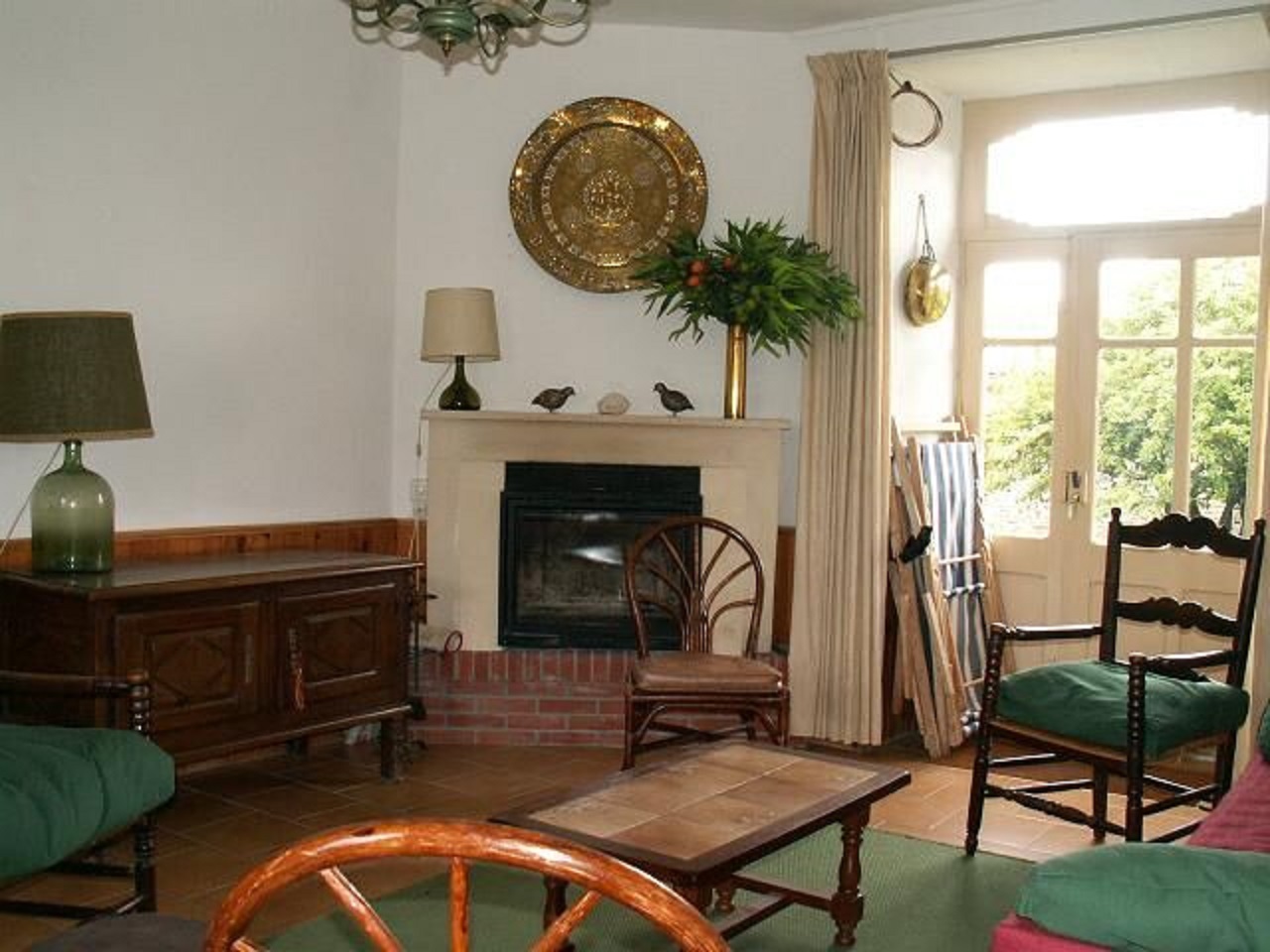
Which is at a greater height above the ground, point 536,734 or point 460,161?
point 460,161

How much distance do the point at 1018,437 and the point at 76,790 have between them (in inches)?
157

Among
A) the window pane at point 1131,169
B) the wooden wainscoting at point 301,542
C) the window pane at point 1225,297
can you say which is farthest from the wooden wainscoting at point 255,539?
the window pane at point 1225,297

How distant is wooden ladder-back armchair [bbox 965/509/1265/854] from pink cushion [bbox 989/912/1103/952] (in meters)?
1.87

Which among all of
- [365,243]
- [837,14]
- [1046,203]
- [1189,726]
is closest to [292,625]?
[365,243]

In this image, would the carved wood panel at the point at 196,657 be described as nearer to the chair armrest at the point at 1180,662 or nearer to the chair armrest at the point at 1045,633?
the chair armrest at the point at 1045,633

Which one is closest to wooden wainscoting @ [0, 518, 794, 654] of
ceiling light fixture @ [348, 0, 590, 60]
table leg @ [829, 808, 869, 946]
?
table leg @ [829, 808, 869, 946]

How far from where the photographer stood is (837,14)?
15.9 ft

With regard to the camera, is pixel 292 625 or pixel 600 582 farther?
pixel 600 582

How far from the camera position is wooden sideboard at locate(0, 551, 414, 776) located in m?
3.49

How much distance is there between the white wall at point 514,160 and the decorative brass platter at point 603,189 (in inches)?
2.5

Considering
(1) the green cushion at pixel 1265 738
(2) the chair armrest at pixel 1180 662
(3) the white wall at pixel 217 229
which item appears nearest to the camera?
(1) the green cushion at pixel 1265 738

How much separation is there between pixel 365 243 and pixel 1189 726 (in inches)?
131

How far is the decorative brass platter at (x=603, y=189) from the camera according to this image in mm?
5078

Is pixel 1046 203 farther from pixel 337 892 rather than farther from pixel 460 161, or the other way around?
pixel 337 892
